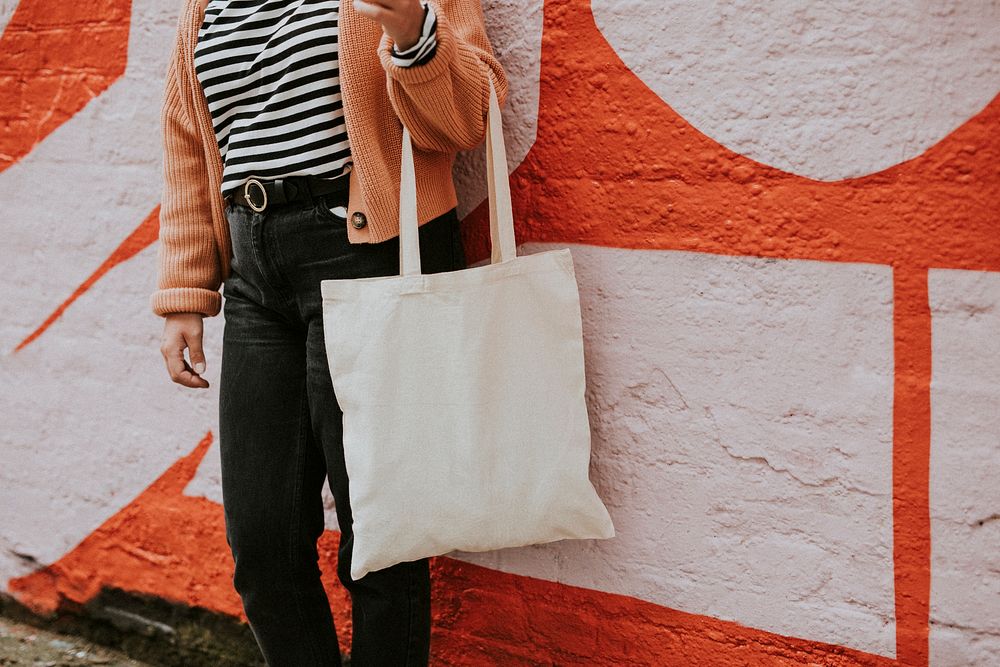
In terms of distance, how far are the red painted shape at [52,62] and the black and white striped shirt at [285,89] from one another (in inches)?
34.7

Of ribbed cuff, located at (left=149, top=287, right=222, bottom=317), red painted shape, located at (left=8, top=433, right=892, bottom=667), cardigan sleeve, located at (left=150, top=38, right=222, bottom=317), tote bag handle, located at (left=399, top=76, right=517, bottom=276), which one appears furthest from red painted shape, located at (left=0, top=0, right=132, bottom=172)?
tote bag handle, located at (left=399, top=76, right=517, bottom=276)

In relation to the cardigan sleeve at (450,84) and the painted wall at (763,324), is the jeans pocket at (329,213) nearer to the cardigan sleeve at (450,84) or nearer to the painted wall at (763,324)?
the cardigan sleeve at (450,84)

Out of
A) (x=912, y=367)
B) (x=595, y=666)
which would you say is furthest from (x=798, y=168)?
(x=595, y=666)

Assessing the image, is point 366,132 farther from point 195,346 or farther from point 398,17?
point 195,346

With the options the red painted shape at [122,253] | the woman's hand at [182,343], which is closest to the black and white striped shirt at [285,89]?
the woman's hand at [182,343]

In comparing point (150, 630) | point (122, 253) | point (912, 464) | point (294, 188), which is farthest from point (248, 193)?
point (150, 630)

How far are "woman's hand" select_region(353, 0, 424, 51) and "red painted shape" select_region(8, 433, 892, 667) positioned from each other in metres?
1.14

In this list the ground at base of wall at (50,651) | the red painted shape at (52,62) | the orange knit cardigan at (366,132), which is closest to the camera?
the orange knit cardigan at (366,132)

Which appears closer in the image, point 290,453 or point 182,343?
point 290,453

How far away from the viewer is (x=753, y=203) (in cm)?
158

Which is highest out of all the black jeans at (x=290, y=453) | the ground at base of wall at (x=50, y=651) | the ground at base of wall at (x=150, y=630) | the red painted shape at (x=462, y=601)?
the black jeans at (x=290, y=453)

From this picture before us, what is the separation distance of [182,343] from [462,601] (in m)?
0.82

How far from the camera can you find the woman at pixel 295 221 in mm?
1440

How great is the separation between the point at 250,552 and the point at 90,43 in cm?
143
